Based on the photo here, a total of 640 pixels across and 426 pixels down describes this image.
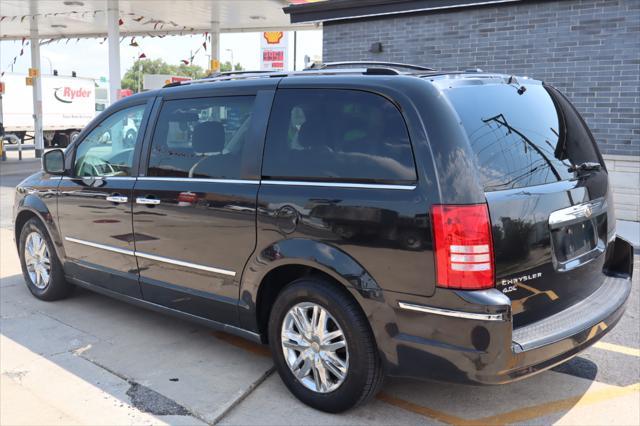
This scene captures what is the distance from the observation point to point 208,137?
388cm

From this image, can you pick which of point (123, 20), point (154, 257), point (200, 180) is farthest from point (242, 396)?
point (123, 20)

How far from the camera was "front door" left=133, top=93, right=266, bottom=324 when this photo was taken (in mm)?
3613

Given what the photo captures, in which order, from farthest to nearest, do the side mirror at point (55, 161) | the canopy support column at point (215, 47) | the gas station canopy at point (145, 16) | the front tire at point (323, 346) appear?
the canopy support column at point (215, 47), the gas station canopy at point (145, 16), the side mirror at point (55, 161), the front tire at point (323, 346)

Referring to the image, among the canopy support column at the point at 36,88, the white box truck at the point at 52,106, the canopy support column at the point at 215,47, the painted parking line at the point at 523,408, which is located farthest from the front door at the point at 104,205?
the white box truck at the point at 52,106

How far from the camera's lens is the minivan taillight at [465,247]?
8.95 ft

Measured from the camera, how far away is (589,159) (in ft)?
11.9

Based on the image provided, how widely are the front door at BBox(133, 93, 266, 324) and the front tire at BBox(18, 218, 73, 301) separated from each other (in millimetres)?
1417

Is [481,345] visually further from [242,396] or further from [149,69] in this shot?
[149,69]

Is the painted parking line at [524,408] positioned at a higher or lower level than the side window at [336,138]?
lower

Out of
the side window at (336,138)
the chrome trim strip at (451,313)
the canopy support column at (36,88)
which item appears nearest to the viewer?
the chrome trim strip at (451,313)

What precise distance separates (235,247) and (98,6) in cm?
1631

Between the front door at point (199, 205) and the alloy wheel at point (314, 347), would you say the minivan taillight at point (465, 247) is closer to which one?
the alloy wheel at point (314, 347)

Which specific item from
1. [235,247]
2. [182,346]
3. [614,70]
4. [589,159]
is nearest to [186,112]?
[235,247]

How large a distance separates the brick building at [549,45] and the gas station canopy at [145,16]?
3866 mm
